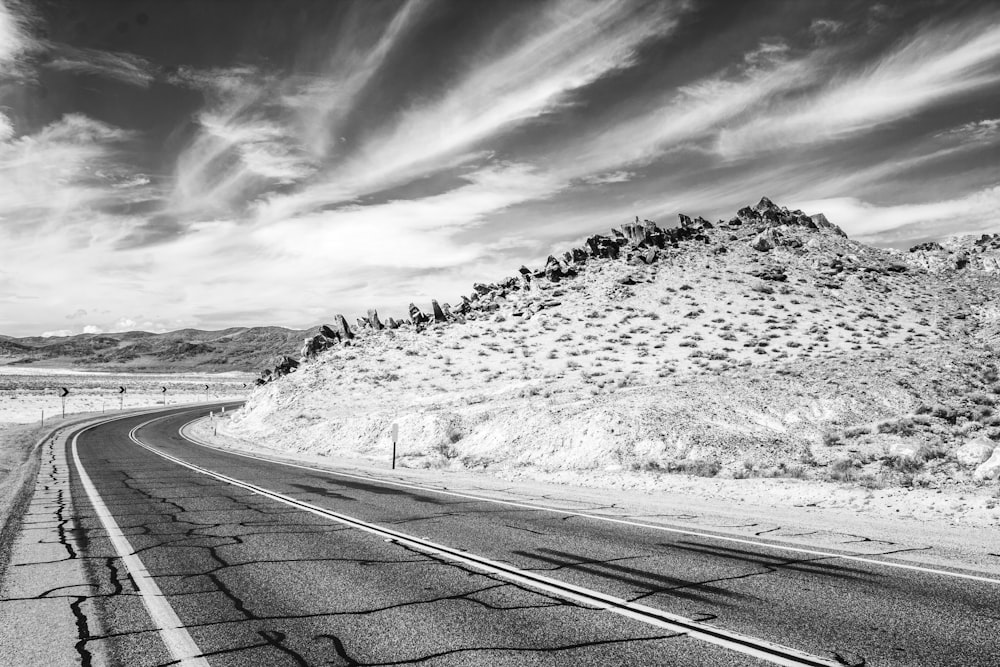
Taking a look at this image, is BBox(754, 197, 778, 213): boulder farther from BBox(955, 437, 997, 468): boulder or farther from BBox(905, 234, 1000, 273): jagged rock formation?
BBox(955, 437, 997, 468): boulder

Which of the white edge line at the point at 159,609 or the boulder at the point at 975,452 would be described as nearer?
the white edge line at the point at 159,609

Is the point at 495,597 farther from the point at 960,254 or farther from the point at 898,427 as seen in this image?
the point at 960,254

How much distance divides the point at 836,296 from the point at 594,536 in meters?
52.2

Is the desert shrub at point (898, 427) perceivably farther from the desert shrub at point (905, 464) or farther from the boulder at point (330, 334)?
the boulder at point (330, 334)

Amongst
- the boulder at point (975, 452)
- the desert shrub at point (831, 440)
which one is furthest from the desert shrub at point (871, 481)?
the desert shrub at point (831, 440)

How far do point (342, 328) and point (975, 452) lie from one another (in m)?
52.6

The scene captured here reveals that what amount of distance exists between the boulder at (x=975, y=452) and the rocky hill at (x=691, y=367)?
0.06 m

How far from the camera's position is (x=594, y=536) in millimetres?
9719

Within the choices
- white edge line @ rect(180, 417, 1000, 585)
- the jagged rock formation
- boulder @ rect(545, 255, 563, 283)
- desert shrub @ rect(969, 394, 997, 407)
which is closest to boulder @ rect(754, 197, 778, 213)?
the jagged rock formation

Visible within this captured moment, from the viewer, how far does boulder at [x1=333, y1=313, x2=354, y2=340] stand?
194 ft

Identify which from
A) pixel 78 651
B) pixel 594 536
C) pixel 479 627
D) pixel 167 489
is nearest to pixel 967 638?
pixel 479 627

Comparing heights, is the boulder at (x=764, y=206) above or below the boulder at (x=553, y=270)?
above

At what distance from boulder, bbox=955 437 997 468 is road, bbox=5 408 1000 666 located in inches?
380

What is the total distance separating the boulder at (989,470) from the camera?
1352 centimetres
